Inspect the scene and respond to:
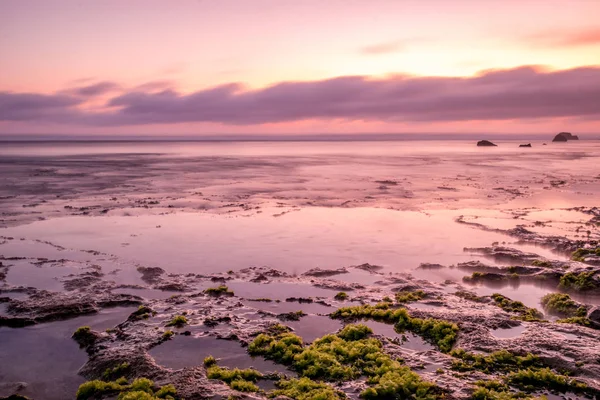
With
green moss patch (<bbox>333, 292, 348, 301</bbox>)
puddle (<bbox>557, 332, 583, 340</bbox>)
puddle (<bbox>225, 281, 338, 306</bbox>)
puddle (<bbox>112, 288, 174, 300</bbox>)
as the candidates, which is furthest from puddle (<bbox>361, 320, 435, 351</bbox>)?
puddle (<bbox>112, 288, 174, 300</bbox>)

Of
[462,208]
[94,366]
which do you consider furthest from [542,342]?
[462,208]

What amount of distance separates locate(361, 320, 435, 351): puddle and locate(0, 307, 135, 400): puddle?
5.12 m

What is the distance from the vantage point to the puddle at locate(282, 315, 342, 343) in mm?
7582

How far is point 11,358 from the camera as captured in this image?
22.3 feet

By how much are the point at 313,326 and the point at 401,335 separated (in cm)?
169

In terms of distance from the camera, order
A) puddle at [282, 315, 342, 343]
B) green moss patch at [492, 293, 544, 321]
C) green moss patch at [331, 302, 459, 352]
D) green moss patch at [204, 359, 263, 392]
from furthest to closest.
Result: green moss patch at [492, 293, 544, 321] < puddle at [282, 315, 342, 343] < green moss patch at [331, 302, 459, 352] < green moss patch at [204, 359, 263, 392]

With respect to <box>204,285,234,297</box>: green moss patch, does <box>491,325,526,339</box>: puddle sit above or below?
below

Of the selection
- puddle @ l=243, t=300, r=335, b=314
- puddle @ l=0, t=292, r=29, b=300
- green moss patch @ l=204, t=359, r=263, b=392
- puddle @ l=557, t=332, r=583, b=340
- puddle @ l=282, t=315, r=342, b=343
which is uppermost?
puddle @ l=0, t=292, r=29, b=300

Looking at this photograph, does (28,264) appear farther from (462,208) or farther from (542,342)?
(462,208)

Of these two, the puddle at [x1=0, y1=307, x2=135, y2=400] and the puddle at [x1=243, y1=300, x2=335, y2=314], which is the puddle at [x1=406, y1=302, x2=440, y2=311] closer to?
the puddle at [x1=243, y1=300, x2=335, y2=314]

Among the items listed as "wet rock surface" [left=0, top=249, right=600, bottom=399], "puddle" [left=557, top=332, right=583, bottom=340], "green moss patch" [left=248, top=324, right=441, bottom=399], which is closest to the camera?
"green moss patch" [left=248, top=324, right=441, bottom=399]

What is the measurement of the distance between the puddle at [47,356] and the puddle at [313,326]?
11.9 ft

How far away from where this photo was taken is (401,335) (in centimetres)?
760

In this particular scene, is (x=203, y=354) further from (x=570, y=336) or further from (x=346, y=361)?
(x=570, y=336)
